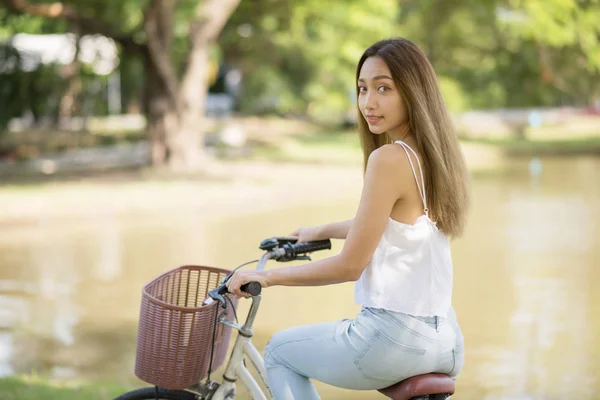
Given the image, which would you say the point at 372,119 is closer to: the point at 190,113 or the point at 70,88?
the point at 190,113

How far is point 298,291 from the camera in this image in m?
9.80

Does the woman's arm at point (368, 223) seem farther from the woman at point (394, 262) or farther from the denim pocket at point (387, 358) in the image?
the denim pocket at point (387, 358)

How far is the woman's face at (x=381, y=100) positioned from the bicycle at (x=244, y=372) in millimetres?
579

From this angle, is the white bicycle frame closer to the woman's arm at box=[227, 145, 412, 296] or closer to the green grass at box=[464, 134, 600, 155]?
the woman's arm at box=[227, 145, 412, 296]

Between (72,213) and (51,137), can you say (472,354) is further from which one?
(51,137)

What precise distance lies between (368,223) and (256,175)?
1866cm

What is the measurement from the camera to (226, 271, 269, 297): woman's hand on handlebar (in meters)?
2.87

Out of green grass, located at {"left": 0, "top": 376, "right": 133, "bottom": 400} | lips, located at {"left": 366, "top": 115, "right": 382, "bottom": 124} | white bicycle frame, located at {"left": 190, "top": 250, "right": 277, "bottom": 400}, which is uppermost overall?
lips, located at {"left": 366, "top": 115, "right": 382, "bottom": 124}

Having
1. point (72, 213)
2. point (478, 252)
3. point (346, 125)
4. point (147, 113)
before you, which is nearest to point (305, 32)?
point (346, 125)

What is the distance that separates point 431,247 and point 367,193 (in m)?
0.30

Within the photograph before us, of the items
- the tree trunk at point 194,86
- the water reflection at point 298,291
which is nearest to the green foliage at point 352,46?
the tree trunk at point 194,86

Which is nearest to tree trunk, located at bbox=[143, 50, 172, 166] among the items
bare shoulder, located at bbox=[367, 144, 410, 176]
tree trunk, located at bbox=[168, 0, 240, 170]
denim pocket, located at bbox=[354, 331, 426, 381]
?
tree trunk, located at bbox=[168, 0, 240, 170]

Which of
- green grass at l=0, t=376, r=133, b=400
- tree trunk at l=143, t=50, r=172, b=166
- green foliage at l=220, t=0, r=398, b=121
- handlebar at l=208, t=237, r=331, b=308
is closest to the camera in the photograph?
handlebar at l=208, t=237, r=331, b=308

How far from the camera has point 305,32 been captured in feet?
127
